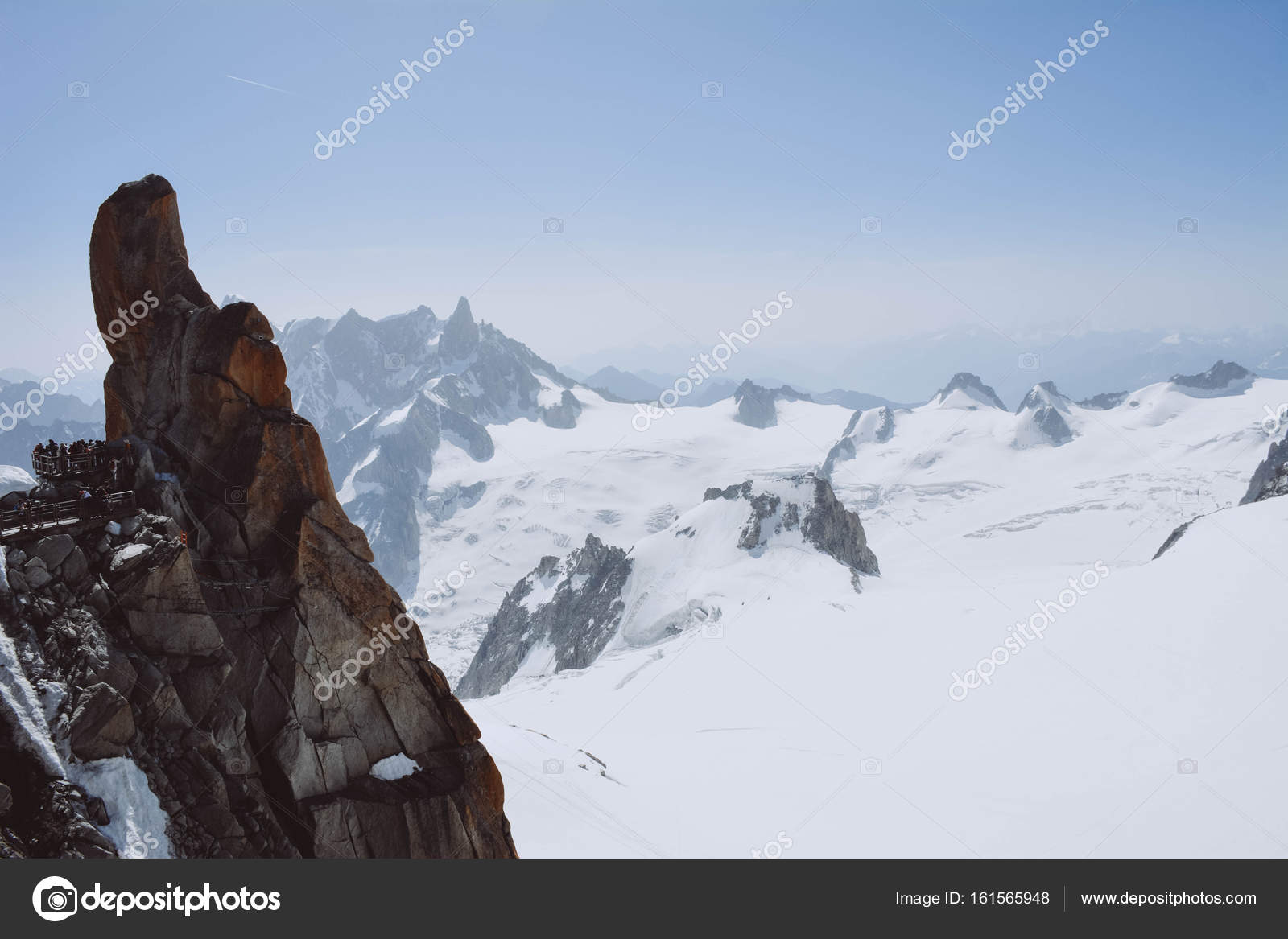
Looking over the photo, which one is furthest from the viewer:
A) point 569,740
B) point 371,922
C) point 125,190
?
point 569,740

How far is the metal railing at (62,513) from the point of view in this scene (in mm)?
18781

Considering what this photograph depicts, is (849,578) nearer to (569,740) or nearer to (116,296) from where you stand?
(569,740)

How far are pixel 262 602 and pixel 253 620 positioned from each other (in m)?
0.50

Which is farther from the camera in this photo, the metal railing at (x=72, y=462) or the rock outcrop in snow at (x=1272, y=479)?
the rock outcrop in snow at (x=1272, y=479)

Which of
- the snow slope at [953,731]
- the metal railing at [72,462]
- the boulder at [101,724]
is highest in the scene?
the metal railing at [72,462]

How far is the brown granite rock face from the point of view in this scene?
65.9 feet

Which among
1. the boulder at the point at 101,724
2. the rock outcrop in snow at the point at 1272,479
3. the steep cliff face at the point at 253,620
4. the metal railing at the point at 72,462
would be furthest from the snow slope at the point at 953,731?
the rock outcrop in snow at the point at 1272,479

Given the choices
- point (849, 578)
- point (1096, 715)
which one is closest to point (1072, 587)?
point (1096, 715)

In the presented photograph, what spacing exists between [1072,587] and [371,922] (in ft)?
269

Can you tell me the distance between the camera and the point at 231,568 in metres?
21.9

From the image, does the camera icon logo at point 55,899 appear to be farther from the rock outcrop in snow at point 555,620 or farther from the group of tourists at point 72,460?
the rock outcrop in snow at point 555,620

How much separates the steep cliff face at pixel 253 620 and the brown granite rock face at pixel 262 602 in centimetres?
5

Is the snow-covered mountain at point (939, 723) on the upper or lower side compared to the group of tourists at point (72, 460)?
lower

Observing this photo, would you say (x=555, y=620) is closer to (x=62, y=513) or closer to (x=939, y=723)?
(x=939, y=723)
